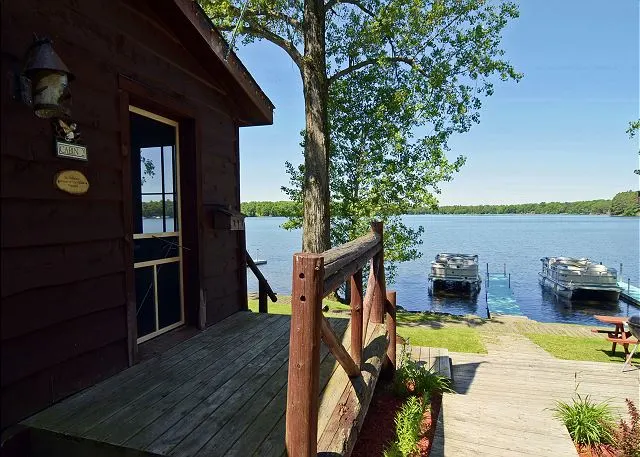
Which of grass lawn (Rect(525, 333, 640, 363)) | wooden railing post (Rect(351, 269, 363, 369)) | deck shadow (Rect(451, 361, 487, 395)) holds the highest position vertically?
wooden railing post (Rect(351, 269, 363, 369))

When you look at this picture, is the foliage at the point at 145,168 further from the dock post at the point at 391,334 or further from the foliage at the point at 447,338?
the foliage at the point at 447,338

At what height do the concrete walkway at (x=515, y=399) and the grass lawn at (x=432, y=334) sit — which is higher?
the concrete walkway at (x=515, y=399)

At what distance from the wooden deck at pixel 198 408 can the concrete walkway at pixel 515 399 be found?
1.13 metres

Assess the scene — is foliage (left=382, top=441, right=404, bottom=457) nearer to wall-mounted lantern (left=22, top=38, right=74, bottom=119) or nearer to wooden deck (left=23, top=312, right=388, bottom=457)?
wooden deck (left=23, top=312, right=388, bottom=457)

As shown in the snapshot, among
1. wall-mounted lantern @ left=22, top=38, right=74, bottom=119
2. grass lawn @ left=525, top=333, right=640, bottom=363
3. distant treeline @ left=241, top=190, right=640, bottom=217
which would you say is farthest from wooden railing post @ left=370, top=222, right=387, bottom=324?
distant treeline @ left=241, top=190, right=640, bottom=217

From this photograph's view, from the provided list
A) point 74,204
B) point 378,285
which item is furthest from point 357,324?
point 74,204

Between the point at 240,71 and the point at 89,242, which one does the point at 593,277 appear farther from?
the point at 89,242

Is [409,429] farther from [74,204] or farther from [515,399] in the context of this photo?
[74,204]

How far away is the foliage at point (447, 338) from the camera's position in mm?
6953

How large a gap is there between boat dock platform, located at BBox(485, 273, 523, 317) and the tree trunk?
393 inches

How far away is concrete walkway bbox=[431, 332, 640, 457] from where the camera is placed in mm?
3268

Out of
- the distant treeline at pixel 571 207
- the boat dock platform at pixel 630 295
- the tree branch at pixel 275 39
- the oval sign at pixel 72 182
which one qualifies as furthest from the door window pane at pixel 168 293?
the distant treeline at pixel 571 207

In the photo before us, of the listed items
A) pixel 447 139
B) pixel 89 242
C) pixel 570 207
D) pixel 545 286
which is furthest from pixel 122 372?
pixel 570 207

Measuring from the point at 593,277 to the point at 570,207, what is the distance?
138360 mm
